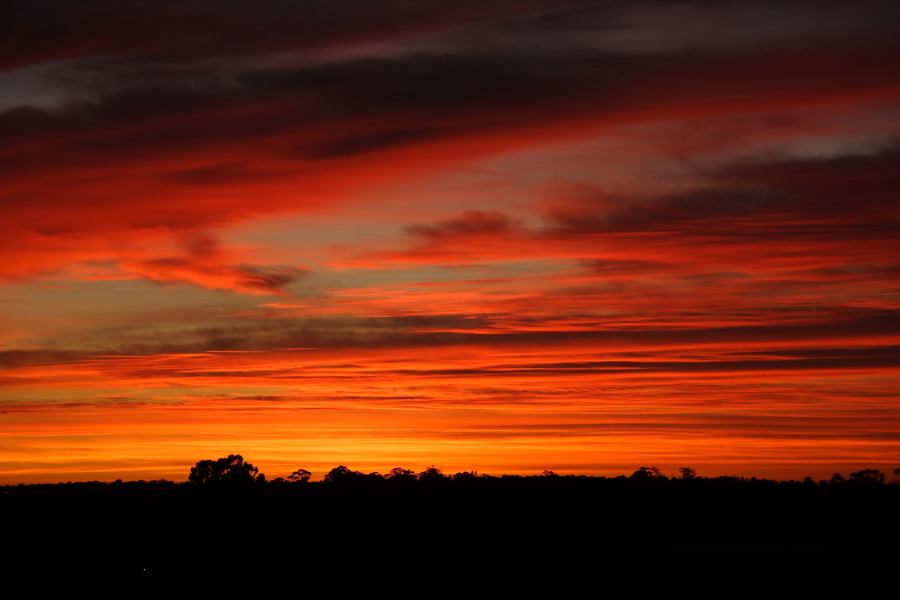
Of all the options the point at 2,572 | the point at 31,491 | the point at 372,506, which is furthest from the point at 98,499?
the point at 2,572

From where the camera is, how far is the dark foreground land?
233 feet

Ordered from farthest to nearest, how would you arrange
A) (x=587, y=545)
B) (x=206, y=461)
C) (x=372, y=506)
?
(x=206, y=461)
(x=372, y=506)
(x=587, y=545)

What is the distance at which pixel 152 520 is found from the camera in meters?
109

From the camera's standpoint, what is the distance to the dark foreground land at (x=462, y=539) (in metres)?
70.9

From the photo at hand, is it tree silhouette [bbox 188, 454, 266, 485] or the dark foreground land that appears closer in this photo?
the dark foreground land

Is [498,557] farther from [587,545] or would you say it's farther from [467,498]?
[467,498]

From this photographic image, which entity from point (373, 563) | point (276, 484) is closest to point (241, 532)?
point (373, 563)

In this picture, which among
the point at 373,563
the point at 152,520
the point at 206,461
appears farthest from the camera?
the point at 206,461

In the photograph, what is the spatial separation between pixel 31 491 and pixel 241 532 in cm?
5107

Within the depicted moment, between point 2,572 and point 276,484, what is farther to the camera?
point 276,484

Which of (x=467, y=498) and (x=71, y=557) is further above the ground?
(x=467, y=498)

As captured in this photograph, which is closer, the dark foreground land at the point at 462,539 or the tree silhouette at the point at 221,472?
the dark foreground land at the point at 462,539

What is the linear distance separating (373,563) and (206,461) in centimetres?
7514

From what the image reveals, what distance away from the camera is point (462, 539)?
96.8 metres
